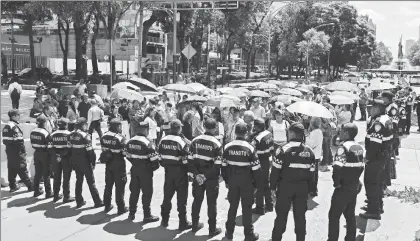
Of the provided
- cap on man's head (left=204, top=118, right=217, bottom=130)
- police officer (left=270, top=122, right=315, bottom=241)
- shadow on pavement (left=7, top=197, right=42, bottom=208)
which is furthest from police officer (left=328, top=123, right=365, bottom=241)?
shadow on pavement (left=7, top=197, right=42, bottom=208)

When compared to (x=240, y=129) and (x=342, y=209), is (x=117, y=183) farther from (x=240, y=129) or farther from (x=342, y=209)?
(x=342, y=209)

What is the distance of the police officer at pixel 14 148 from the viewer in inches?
349

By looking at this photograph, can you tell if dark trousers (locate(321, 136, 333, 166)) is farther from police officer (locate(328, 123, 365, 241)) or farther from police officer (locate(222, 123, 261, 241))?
police officer (locate(222, 123, 261, 241))

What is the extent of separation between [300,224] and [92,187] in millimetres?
3850

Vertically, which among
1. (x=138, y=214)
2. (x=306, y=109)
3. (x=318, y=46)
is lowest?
(x=138, y=214)

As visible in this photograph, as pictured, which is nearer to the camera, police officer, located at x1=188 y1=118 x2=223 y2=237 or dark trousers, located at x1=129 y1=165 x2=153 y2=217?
police officer, located at x1=188 y1=118 x2=223 y2=237

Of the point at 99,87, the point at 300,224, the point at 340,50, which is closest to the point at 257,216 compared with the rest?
the point at 300,224

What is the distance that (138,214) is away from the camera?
8008 millimetres

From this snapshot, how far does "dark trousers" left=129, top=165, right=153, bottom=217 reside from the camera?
7.32 meters

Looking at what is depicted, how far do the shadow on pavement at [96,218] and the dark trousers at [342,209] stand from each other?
3.66m

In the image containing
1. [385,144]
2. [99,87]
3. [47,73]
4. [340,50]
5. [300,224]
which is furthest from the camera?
[340,50]

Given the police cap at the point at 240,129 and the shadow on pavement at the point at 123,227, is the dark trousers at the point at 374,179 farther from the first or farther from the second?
the shadow on pavement at the point at 123,227

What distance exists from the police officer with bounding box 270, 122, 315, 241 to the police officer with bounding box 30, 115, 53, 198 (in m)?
4.55

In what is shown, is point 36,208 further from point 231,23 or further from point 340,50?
point 340,50
